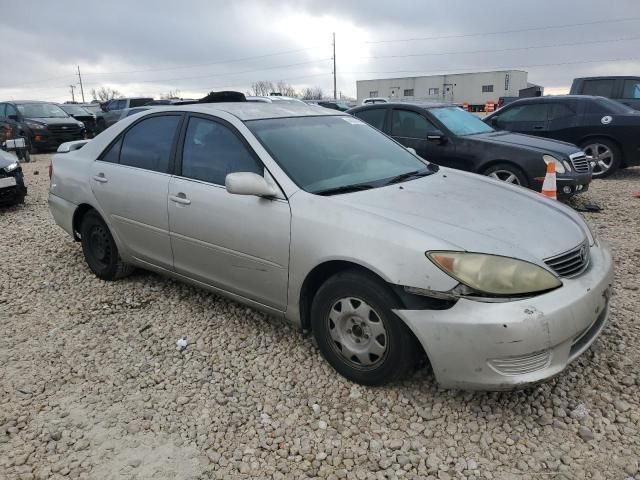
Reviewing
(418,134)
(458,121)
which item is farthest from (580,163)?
(418,134)

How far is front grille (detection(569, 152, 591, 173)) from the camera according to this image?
6610mm

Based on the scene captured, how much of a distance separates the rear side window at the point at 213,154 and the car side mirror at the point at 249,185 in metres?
0.17

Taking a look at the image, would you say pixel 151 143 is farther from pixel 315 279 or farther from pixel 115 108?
pixel 115 108

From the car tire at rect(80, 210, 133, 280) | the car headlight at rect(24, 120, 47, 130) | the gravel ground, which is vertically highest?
the car headlight at rect(24, 120, 47, 130)

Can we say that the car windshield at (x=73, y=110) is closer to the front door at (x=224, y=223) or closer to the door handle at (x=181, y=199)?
the front door at (x=224, y=223)

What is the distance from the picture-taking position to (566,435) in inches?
94.3

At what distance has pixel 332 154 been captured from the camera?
332 centimetres

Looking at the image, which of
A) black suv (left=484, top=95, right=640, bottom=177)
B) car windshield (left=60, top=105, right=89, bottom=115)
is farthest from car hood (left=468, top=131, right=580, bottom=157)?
car windshield (left=60, top=105, right=89, bottom=115)

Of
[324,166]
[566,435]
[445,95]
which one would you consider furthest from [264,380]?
[445,95]

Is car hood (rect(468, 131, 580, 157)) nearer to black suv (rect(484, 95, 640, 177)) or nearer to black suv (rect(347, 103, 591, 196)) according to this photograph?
black suv (rect(347, 103, 591, 196))

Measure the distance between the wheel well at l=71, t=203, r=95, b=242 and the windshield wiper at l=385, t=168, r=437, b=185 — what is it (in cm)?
275

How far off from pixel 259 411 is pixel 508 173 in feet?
17.0

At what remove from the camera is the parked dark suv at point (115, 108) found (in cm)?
1909

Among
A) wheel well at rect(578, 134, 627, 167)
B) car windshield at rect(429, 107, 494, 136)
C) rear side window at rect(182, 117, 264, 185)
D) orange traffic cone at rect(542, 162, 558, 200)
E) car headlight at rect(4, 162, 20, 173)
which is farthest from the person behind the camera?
wheel well at rect(578, 134, 627, 167)
